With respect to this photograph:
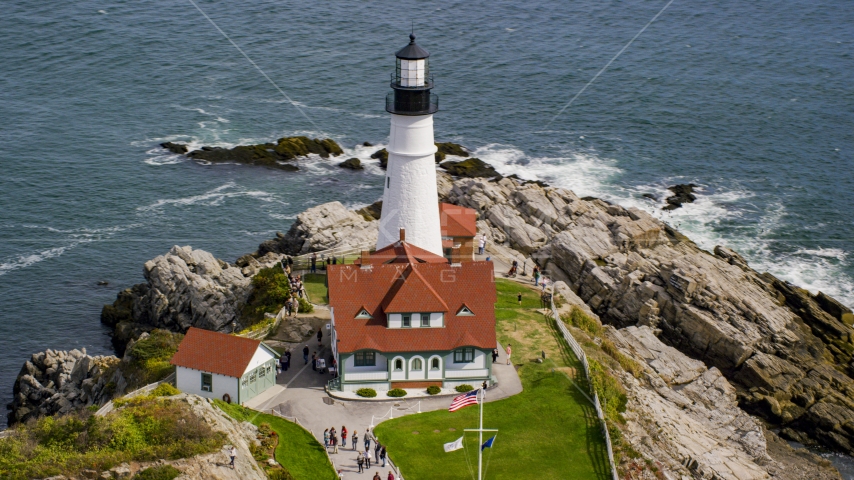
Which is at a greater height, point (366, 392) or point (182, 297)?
point (366, 392)

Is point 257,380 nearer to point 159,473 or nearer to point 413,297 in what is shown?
point 413,297

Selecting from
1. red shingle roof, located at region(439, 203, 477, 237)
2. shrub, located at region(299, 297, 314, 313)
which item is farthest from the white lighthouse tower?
red shingle roof, located at region(439, 203, 477, 237)

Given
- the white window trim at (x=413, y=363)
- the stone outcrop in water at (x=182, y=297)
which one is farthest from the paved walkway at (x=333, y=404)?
the stone outcrop in water at (x=182, y=297)

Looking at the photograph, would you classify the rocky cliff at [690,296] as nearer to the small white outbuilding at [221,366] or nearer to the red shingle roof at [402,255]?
the red shingle roof at [402,255]

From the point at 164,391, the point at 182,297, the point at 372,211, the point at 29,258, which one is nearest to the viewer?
the point at 164,391

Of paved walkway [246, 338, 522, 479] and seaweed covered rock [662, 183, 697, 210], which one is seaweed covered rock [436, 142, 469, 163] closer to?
seaweed covered rock [662, 183, 697, 210]

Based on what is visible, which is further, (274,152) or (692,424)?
(274,152)

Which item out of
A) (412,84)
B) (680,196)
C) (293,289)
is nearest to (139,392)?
(293,289)

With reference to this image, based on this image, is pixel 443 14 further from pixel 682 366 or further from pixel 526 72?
pixel 682 366
